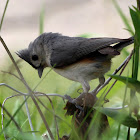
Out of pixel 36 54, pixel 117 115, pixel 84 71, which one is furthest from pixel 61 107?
pixel 117 115

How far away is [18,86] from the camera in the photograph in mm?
1782

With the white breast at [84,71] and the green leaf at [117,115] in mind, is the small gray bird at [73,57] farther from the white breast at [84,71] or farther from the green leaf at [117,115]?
the green leaf at [117,115]

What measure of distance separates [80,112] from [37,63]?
2.51ft

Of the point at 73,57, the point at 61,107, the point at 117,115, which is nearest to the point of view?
the point at 117,115

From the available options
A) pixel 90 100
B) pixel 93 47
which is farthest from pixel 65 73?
pixel 90 100

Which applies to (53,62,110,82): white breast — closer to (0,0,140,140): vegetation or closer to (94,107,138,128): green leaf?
(0,0,140,140): vegetation

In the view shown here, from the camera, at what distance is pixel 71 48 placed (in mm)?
2010

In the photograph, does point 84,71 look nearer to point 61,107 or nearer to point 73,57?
point 73,57

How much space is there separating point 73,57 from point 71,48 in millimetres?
50

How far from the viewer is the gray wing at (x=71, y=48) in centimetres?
192

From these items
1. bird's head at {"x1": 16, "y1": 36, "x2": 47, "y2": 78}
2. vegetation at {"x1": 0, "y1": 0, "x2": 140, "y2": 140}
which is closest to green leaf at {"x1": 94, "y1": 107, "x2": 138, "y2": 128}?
vegetation at {"x1": 0, "y1": 0, "x2": 140, "y2": 140}

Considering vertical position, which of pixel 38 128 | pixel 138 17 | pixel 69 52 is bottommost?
pixel 38 128

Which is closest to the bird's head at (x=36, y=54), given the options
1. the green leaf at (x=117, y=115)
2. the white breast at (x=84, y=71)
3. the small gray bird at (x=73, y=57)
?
the small gray bird at (x=73, y=57)

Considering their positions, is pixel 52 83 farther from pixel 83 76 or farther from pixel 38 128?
pixel 38 128
